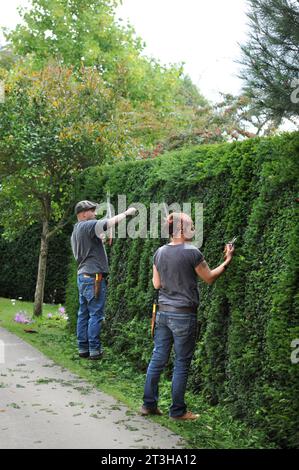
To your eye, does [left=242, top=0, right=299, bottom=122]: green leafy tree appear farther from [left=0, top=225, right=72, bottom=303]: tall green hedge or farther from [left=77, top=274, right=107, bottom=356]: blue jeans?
[left=0, top=225, right=72, bottom=303]: tall green hedge

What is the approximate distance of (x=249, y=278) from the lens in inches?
234

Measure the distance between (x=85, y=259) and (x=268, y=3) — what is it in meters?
4.68

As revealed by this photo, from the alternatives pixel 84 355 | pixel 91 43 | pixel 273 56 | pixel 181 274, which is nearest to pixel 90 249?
pixel 84 355

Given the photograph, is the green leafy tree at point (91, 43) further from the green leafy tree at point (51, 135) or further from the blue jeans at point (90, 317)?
the blue jeans at point (90, 317)

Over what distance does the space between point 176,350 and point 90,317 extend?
332 centimetres

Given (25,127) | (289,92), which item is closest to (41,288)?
(25,127)

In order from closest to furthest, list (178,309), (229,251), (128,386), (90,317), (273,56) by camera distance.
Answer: (178,309), (229,251), (128,386), (90,317), (273,56)

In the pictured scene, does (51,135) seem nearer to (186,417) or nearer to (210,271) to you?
(210,271)

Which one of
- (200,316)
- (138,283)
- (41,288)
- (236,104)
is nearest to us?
(200,316)

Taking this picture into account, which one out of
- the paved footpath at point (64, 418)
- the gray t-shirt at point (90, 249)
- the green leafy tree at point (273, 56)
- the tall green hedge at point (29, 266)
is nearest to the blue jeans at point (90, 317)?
the gray t-shirt at point (90, 249)

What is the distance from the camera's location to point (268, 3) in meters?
10.1
